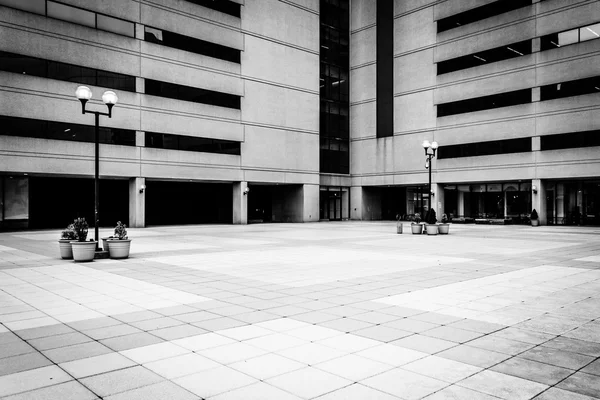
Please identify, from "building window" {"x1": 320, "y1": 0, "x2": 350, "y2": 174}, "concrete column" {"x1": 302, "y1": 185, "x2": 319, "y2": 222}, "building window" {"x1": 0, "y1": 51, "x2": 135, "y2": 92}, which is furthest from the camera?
"building window" {"x1": 320, "y1": 0, "x2": 350, "y2": 174}

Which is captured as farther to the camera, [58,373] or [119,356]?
[119,356]

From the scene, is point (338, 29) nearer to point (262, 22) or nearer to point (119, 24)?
point (262, 22)

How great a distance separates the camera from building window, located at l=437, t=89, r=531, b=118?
41875mm

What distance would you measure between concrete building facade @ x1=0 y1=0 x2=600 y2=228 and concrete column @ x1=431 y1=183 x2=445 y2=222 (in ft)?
0.58

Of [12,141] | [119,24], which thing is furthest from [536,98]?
[12,141]

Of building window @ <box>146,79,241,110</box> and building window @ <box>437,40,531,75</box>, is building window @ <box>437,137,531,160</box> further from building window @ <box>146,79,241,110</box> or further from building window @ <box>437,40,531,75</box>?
building window @ <box>146,79,241,110</box>

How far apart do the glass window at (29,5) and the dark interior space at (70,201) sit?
13108 millimetres

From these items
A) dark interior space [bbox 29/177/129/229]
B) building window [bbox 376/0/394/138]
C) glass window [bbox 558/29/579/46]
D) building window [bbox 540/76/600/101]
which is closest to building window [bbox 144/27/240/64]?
dark interior space [bbox 29/177/129/229]

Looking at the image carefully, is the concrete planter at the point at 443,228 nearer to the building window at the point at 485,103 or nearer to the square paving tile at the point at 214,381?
the building window at the point at 485,103

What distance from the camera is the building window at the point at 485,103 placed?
137 ft

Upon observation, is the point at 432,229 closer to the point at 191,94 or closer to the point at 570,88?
the point at 570,88

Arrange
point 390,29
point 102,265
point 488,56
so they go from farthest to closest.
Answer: point 390,29
point 488,56
point 102,265

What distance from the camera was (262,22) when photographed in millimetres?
45656

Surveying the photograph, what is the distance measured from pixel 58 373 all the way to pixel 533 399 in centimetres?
506
